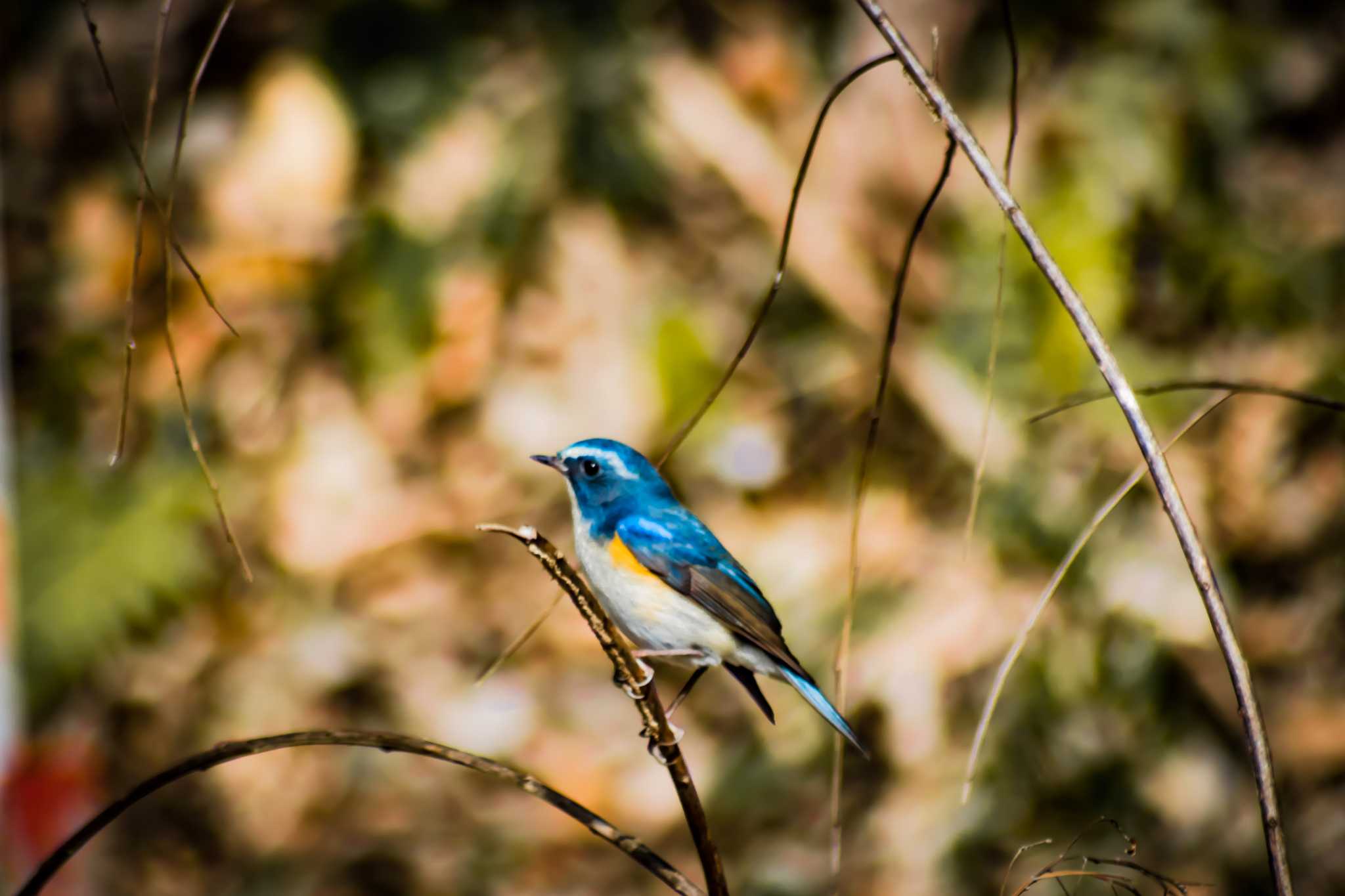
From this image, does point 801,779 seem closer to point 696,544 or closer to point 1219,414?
point 1219,414

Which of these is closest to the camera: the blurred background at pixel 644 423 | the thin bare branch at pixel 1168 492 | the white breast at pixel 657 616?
the thin bare branch at pixel 1168 492

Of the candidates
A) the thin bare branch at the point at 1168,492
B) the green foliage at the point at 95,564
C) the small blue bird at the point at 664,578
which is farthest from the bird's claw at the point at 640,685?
the green foliage at the point at 95,564

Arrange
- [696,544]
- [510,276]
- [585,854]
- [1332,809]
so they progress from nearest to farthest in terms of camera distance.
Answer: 1. [696,544]
2. [1332,809]
3. [585,854]
4. [510,276]

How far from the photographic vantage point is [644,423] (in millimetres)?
2268

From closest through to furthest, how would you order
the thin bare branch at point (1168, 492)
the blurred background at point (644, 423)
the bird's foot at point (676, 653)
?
1. the thin bare branch at point (1168, 492)
2. the bird's foot at point (676, 653)
3. the blurred background at point (644, 423)

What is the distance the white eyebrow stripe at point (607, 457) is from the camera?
70cm

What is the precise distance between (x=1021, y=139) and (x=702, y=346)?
77 cm

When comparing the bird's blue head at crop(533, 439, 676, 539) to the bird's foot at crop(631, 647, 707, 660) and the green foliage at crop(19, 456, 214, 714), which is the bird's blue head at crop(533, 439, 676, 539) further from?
the green foliage at crop(19, 456, 214, 714)

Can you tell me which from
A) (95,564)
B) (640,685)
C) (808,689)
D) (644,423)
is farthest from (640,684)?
(95,564)

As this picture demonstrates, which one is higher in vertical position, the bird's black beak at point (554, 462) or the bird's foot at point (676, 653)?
the bird's black beak at point (554, 462)

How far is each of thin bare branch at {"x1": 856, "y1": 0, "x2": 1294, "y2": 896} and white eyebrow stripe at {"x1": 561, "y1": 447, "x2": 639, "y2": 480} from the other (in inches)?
11.2

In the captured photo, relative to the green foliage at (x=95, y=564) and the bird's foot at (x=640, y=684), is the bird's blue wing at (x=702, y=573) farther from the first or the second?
the green foliage at (x=95, y=564)

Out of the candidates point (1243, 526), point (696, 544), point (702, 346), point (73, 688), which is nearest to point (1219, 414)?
point (1243, 526)

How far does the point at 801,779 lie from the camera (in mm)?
2182
